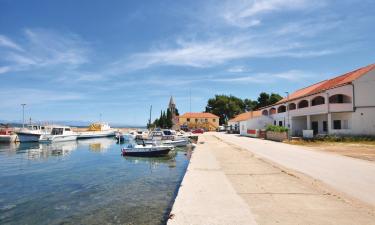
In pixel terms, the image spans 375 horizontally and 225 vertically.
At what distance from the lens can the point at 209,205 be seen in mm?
8148

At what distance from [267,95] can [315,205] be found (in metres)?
89.3

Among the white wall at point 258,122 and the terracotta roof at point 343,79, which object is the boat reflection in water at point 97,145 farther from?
the terracotta roof at point 343,79

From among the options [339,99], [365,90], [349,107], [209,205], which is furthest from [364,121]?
[209,205]

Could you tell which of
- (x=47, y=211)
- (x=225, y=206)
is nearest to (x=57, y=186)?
(x=47, y=211)

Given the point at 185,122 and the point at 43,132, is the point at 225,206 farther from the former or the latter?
the point at 185,122

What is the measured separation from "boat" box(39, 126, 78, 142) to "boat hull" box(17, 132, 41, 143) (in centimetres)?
95

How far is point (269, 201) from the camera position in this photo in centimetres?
857

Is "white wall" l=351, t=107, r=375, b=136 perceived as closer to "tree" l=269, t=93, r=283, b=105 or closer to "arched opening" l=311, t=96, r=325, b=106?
"arched opening" l=311, t=96, r=325, b=106

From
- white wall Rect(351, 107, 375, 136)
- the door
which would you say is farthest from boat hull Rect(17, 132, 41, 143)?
white wall Rect(351, 107, 375, 136)

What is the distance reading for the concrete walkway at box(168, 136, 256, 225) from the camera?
269 inches

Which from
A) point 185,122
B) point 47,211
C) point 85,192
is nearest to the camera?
point 47,211

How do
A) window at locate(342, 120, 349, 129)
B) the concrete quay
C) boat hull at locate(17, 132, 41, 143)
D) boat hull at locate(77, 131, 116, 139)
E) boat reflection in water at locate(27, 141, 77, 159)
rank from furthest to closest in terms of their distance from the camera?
boat hull at locate(77, 131, 116, 139), boat hull at locate(17, 132, 41, 143), window at locate(342, 120, 349, 129), boat reflection in water at locate(27, 141, 77, 159), the concrete quay

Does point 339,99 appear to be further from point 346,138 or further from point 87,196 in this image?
point 87,196

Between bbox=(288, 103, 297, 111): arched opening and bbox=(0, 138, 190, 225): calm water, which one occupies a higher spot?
bbox=(288, 103, 297, 111): arched opening
